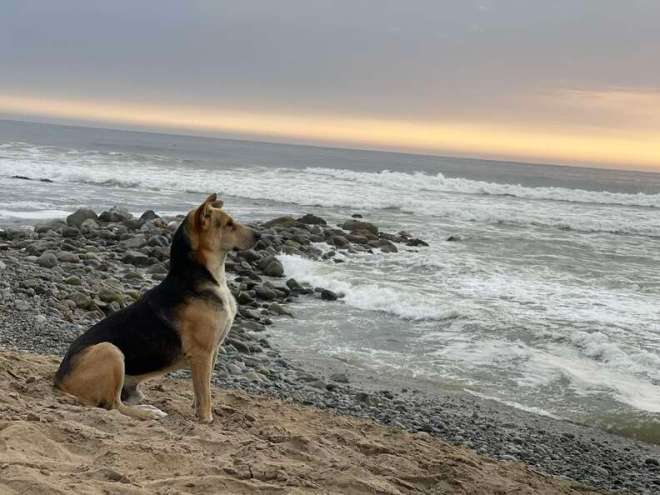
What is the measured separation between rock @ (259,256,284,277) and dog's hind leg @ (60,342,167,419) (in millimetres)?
8970

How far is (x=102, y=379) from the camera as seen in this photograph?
4.90m

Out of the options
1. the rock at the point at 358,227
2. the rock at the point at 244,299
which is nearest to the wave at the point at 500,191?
the rock at the point at 358,227

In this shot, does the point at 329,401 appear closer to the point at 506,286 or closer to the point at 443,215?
the point at 506,286

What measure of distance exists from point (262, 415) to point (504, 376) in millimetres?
3976

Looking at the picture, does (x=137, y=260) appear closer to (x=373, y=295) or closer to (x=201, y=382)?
(x=373, y=295)

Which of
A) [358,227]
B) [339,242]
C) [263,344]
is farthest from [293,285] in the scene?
[358,227]

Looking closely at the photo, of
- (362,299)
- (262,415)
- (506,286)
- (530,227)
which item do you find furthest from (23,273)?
(530,227)

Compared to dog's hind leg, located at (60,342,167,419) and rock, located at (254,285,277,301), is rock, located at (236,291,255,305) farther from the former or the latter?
dog's hind leg, located at (60,342,167,419)

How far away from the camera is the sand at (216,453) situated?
3.54 metres

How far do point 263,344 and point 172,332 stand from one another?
401 cm

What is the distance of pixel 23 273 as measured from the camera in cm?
1055

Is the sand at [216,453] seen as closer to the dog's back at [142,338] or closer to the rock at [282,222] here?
the dog's back at [142,338]

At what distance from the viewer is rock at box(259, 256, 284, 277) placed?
549 inches

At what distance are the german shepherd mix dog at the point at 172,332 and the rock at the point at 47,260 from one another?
738 cm
